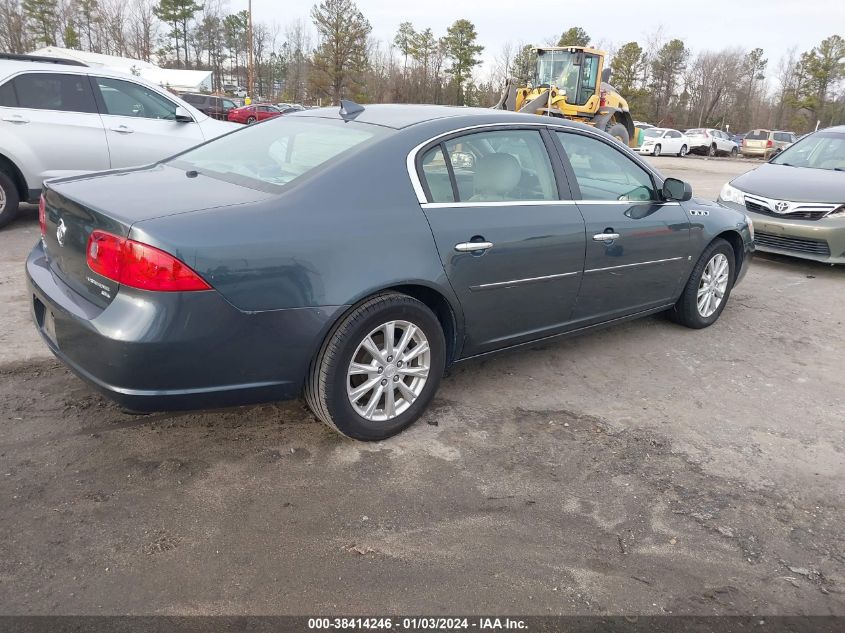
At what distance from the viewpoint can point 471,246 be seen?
10.8 feet

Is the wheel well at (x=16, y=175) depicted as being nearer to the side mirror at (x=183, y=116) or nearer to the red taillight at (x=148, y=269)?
the side mirror at (x=183, y=116)

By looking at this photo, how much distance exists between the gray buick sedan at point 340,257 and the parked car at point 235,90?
6874 centimetres

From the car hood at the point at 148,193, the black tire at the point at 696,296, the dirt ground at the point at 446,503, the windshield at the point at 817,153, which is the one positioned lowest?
the dirt ground at the point at 446,503

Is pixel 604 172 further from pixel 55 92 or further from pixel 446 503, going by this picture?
pixel 55 92

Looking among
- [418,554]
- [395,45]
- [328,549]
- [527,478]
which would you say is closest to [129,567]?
[328,549]

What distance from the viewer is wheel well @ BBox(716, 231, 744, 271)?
5.21 metres

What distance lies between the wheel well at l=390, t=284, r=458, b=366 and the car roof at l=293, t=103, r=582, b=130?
840 mm

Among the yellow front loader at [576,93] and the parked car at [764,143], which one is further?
the parked car at [764,143]

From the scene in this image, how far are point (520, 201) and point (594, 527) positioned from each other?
1746 millimetres

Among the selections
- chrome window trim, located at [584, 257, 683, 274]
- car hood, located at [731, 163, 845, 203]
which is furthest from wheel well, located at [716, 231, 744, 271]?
car hood, located at [731, 163, 845, 203]

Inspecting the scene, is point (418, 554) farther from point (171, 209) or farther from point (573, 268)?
point (573, 268)

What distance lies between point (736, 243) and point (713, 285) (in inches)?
17.3

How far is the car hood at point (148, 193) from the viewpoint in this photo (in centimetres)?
267

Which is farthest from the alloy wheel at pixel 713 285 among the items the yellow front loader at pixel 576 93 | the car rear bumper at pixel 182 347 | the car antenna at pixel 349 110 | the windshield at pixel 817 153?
the yellow front loader at pixel 576 93
